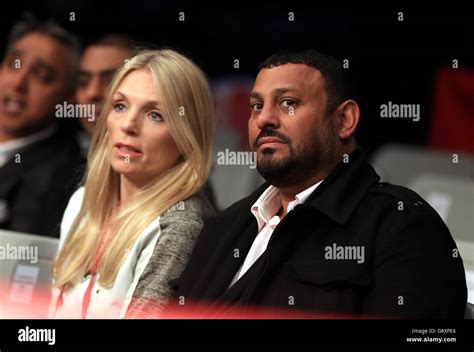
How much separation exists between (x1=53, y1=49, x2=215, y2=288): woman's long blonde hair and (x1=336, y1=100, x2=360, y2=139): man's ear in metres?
0.53

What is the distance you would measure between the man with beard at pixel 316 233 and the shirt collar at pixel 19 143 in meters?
1.04

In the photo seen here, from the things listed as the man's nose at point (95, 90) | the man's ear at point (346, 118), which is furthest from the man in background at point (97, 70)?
the man's ear at point (346, 118)

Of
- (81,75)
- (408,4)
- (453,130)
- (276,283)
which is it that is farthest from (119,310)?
(453,130)

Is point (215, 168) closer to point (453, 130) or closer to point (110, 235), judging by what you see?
point (110, 235)

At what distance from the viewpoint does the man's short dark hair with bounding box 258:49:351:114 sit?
437 centimetres

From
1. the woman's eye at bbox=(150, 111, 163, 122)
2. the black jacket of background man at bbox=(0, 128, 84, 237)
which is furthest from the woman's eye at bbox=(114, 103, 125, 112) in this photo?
the black jacket of background man at bbox=(0, 128, 84, 237)

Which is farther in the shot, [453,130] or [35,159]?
[453,130]

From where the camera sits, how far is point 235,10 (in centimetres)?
502

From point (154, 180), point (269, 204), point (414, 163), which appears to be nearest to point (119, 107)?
point (154, 180)

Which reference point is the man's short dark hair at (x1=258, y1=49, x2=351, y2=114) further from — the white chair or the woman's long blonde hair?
the white chair

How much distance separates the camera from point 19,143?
5141 millimetres

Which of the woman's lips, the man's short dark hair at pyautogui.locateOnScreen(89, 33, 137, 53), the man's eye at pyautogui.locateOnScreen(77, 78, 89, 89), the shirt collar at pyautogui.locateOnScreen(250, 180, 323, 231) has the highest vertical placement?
the man's short dark hair at pyautogui.locateOnScreen(89, 33, 137, 53)

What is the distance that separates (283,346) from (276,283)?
0.53 metres

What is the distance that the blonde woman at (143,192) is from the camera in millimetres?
4438
